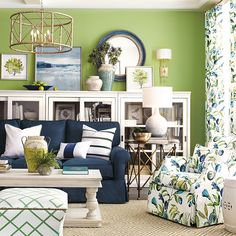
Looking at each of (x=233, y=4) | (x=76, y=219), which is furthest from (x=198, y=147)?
(x=233, y=4)

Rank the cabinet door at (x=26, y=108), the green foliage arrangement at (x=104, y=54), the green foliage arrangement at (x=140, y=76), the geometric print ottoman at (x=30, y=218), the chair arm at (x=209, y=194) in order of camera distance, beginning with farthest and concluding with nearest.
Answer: the green foliage arrangement at (x=140, y=76), the green foliage arrangement at (x=104, y=54), the cabinet door at (x=26, y=108), the chair arm at (x=209, y=194), the geometric print ottoman at (x=30, y=218)

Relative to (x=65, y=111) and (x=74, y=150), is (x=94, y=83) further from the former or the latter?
(x=74, y=150)

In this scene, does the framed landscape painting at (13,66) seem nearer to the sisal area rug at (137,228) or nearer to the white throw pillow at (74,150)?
the white throw pillow at (74,150)

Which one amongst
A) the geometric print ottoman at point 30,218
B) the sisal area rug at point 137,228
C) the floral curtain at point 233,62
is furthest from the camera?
the floral curtain at point 233,62

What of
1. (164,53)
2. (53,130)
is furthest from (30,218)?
(164,53)

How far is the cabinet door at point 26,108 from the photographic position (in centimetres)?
684

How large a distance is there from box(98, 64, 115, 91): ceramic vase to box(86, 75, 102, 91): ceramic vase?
0.13 metres

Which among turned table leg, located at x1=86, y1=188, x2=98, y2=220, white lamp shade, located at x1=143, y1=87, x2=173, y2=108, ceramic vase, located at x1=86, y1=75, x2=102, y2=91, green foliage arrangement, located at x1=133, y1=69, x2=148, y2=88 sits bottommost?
turned table leg, located at x1=86, y1=188, x2=98, y2=220

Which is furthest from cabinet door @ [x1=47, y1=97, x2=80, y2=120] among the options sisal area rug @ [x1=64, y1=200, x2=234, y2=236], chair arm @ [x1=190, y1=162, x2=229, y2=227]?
chair arm @ [x1=190, y1=162, x2=229, y2=227]

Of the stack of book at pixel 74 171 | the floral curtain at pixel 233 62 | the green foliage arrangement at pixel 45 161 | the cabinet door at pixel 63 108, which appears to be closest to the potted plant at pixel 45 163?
the green foliage arrangement at pixel 45 161

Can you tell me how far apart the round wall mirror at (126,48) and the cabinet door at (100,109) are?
1.92 ft

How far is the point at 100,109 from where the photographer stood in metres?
6.88

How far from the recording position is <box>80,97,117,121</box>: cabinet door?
6863 mm

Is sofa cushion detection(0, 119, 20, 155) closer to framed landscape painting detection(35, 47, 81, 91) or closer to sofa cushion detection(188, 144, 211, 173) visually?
framed landscape painting detection(35, 47, 81, 91)
